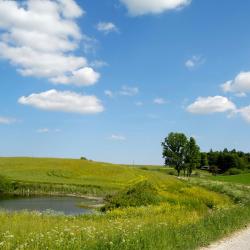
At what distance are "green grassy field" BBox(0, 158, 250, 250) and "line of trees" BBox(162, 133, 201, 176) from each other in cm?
3606

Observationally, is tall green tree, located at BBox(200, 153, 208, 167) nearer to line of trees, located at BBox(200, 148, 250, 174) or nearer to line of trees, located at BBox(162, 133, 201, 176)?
line of trees, located at BBox(200, 148, 250, 174)

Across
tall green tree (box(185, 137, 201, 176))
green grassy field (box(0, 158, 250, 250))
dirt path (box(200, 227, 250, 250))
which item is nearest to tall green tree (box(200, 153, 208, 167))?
tall green tree (box(185, 137, 201, 176))

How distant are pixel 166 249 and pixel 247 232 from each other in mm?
7205

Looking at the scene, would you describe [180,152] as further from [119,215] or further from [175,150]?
[119,215]

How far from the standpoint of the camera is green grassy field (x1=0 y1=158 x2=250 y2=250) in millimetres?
14227

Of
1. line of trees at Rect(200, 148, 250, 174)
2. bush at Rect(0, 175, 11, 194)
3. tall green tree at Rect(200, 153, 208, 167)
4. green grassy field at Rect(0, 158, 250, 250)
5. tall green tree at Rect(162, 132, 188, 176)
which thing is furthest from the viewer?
tall green tree at Rect(200, 153, 208, 167)

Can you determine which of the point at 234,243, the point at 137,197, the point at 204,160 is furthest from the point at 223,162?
the point at 234,243

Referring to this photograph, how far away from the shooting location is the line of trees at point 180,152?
135m

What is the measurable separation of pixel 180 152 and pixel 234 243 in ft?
390

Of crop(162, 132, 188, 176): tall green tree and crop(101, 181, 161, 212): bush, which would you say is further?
crop(162, 132, 188, 176): tall green tree

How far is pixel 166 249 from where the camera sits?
546 inches

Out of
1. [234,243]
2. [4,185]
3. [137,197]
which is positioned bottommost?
[234,243]

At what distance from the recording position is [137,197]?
4006 centimetres

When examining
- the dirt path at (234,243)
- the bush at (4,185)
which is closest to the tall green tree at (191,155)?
the bush at (4,185)
